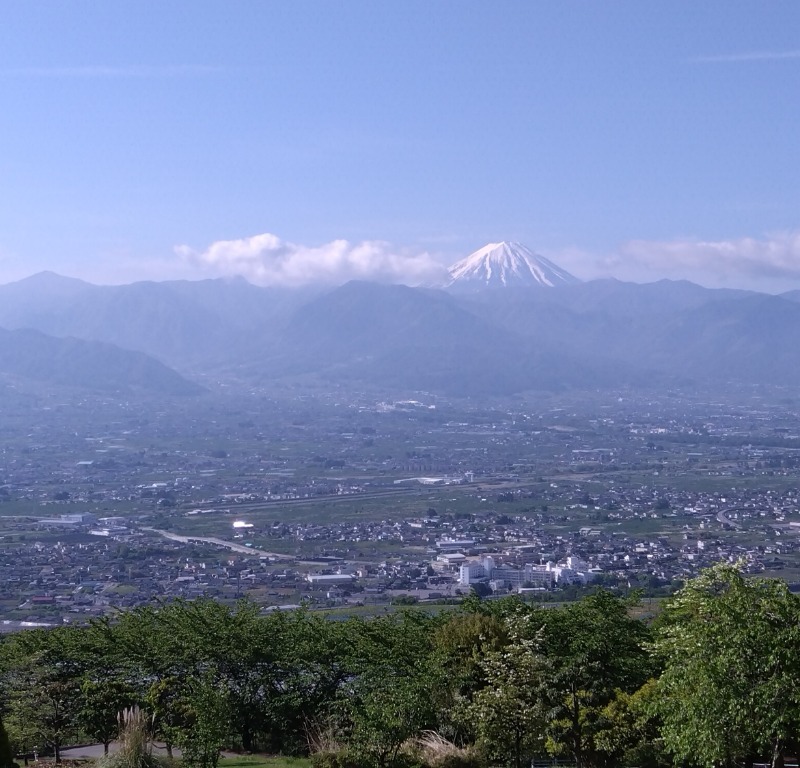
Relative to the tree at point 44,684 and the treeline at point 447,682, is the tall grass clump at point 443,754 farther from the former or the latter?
the tree at point 44,684

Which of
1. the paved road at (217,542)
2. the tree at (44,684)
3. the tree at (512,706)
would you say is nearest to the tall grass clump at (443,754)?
the tree at (512,706)

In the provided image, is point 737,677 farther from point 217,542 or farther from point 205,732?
point 217,542

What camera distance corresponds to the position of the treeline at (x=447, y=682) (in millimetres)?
10320

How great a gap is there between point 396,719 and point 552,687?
2.62 meters

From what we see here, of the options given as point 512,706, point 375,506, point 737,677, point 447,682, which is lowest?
point 375,506

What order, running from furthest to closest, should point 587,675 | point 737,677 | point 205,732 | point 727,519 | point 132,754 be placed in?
point 727,519 < point 587,675 < point 205,732 < point 132,754 < point 737,677

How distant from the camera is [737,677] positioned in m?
10.2

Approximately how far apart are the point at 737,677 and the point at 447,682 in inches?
166

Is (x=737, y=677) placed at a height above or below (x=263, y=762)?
above

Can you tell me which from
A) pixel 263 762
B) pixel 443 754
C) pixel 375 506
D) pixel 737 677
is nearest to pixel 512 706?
pixel 443 754

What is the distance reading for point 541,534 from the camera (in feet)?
154

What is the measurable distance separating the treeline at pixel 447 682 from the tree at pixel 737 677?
2 centimetres

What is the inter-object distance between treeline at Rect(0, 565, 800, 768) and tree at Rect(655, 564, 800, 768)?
0.02 m

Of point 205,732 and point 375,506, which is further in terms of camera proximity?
point 375,506
